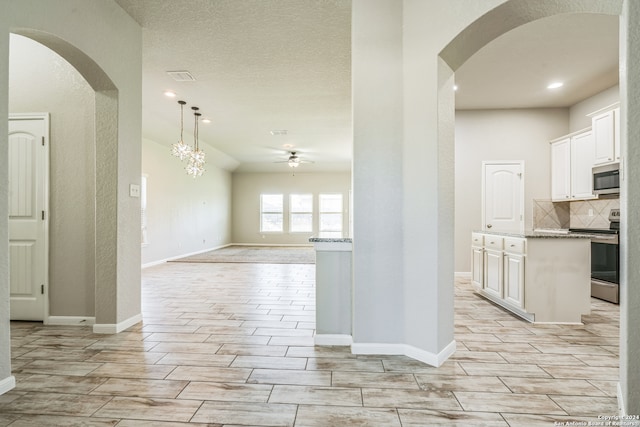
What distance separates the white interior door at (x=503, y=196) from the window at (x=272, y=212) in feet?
28.0

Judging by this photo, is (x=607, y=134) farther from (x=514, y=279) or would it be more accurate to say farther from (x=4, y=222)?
(x=4, y=222)

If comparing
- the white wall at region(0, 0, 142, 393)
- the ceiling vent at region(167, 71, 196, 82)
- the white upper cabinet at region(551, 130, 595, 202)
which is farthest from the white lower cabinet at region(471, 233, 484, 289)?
the ceiling vent at region(167, 71, 196, 82)

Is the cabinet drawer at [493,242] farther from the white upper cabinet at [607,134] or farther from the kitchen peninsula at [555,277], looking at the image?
the white upper cabinet at [607,134]

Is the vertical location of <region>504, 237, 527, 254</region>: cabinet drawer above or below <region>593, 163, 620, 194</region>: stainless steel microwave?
below

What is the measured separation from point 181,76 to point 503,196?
567 cm

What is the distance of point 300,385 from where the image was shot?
216cm

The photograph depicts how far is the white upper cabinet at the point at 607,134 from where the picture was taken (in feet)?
14.5

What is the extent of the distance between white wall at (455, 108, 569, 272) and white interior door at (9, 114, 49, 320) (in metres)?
5.99

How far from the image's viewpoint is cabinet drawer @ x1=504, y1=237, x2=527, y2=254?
3557mm

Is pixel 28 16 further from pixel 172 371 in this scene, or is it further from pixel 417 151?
pixel 417 151

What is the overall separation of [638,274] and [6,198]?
367cm

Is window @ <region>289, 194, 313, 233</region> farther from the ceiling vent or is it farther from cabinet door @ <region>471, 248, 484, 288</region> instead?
cabinet door @ <region>471, 248, 484, 288</region>

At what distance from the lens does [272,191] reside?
13.2 meters

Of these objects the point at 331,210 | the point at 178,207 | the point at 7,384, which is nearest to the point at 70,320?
the point at 7,384
